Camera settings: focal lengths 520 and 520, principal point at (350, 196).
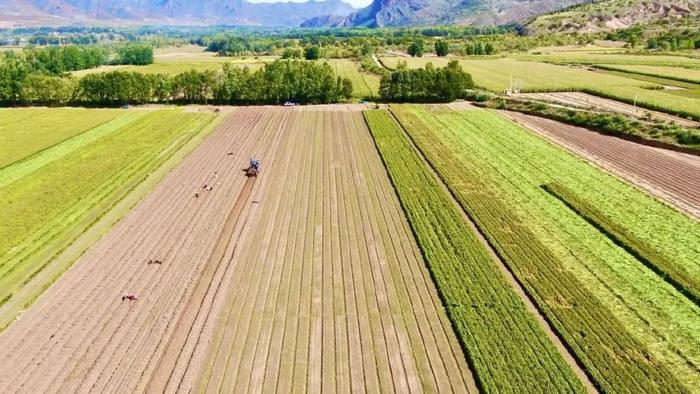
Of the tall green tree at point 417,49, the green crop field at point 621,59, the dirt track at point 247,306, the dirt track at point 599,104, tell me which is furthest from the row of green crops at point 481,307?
the tall green tree at point 417,49

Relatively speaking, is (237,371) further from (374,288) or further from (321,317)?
(374,288)

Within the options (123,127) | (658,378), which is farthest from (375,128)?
(658,378)

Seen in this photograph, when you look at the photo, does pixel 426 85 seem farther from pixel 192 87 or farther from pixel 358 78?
pixel 192 87

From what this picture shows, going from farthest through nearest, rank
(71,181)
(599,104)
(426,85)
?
(426,85)
(599,104)
(71,181)

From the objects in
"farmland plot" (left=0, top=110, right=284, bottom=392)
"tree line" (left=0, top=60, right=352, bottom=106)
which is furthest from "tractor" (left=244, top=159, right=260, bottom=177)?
"tree line" (left=0, top=60, right=352, bottom=106)

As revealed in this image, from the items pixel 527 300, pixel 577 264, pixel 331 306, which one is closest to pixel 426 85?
pixel 577 264

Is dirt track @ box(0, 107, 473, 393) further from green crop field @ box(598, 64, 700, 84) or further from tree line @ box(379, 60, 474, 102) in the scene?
green crop field @ box(598, 64, 700, 84)

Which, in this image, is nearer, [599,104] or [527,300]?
[527,300]
